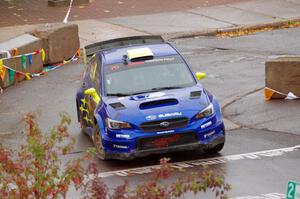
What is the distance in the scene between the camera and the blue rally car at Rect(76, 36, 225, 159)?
43.9ft

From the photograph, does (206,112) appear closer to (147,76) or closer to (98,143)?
(147,76)

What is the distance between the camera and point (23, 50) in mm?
21953

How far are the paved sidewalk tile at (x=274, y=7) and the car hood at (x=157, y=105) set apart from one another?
14.0 metres

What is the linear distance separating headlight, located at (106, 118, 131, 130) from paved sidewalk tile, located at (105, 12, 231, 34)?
12.9 meters

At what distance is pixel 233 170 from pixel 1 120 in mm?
6506

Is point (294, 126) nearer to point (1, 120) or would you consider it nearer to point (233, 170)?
point (233, 170)

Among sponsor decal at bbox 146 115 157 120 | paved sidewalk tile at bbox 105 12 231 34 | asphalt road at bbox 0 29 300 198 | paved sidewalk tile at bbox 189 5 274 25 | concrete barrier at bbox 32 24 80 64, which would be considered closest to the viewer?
asphalt road at bbox 0 29 300 198

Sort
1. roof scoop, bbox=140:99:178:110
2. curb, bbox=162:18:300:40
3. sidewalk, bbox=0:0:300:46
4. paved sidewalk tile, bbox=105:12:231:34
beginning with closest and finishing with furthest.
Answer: roof scoop, bbox=140:99:178:110, curb, bbox=162:18:300:40, sidewalk, bbox=0:0:300:46, paved sidewalk tile, bbox=105:12:231:34

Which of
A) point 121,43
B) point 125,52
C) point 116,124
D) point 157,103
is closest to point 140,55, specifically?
point 125,52

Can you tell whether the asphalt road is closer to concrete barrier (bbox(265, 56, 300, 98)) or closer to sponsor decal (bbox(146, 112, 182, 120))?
concrete barrier (bbox(265, 56, 300, 98))

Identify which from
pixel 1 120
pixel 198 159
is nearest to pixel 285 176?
pixel 198 159

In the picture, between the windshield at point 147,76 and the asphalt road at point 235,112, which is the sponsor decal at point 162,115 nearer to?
the asphalt road at point 235,112

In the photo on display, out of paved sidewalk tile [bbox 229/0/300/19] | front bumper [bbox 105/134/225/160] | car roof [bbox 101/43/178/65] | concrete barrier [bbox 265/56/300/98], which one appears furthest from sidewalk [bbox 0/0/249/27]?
front bumper [bbox 105/134/225/160]

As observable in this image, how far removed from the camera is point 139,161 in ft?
46.6
